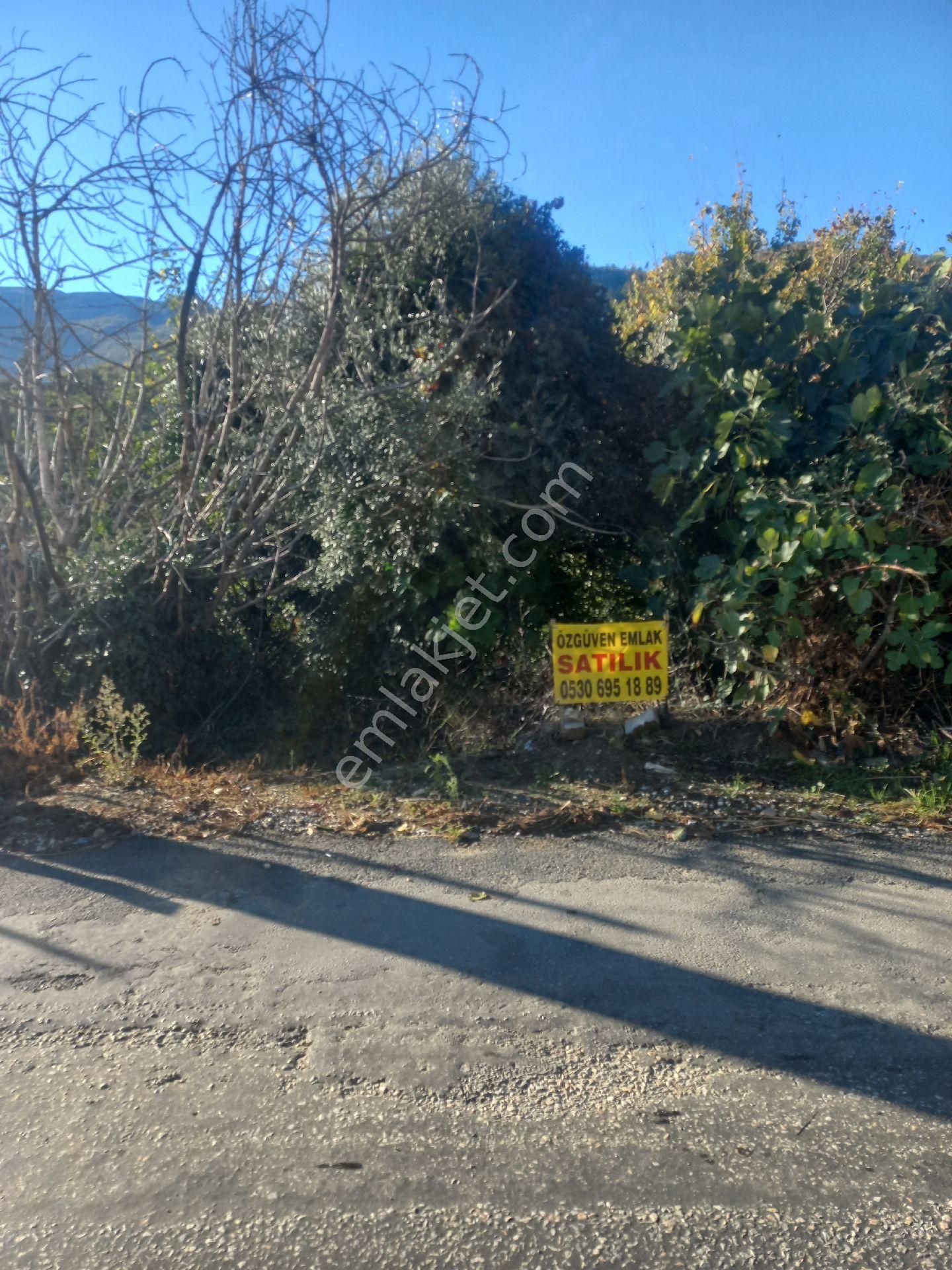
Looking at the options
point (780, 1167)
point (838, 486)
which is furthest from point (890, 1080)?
point (838, 486)

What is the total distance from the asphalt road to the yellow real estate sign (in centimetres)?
147

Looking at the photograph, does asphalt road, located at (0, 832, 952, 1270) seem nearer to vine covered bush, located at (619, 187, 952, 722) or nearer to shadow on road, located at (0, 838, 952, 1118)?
shadow on road, located at (0, 838, 952, 1118)

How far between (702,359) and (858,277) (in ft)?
23.4

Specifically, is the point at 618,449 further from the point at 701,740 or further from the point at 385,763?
the point at 385,763

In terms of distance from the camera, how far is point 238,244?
6492 millimetres

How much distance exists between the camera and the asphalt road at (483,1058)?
2689mm

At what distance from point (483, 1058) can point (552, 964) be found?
68 cm

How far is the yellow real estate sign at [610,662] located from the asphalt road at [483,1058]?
1.47m

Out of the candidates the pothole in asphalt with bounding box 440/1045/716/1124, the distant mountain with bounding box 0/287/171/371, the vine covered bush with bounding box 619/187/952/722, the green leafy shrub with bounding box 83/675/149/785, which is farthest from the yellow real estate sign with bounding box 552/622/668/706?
the distant mountain with bounding box 0/287/171/371

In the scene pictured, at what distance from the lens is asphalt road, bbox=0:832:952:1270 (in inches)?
106

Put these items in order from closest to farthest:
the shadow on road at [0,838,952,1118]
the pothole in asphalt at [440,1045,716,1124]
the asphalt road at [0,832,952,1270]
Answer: the asphalt road at [0,832,952,1270]
the pothole in asphalt at [440,1045,716,1124]
the shadow on road at [0,838,952,1118]

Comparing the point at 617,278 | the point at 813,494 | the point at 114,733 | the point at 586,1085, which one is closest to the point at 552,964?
the point at 586,1085

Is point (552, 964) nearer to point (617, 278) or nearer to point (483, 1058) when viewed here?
point (483, 1058)

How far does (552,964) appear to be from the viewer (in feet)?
13.4
